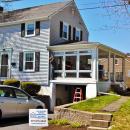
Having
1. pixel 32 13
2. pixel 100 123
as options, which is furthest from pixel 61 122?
pixel 32 13

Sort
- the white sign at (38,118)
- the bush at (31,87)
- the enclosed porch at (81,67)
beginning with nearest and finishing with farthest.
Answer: the white sign at (38,118), the enclosed porch at (81,67), the bush at (31,87)

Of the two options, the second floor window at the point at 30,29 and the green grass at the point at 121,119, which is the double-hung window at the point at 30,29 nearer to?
the second floor window at the point at 30,29

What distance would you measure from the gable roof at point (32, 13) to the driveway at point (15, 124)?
36.6 feet

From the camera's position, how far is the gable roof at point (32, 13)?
91.3 feet

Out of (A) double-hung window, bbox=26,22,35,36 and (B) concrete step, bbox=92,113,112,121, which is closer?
(B) concrete step, bbox=92,113,112,121

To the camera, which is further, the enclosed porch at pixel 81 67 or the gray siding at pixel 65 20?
the gray siding at pixel 65 20

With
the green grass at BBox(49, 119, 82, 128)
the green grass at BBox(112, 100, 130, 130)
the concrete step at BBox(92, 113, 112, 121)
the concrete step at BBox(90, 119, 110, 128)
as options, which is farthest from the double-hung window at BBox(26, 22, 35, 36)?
the concrete step at BBox(90, 119, 110, 128)

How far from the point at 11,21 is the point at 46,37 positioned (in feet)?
14.8

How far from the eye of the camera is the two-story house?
2441cm

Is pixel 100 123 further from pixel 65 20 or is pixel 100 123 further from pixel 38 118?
pixel 65 20

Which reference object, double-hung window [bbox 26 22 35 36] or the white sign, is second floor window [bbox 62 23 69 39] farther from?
the white sign

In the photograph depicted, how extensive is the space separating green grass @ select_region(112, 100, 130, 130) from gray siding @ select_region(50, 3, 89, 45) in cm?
1369

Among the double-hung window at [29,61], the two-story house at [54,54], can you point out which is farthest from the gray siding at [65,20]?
the double-hung window at [29,61]

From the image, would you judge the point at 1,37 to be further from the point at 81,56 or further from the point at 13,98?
the point at 13,98
